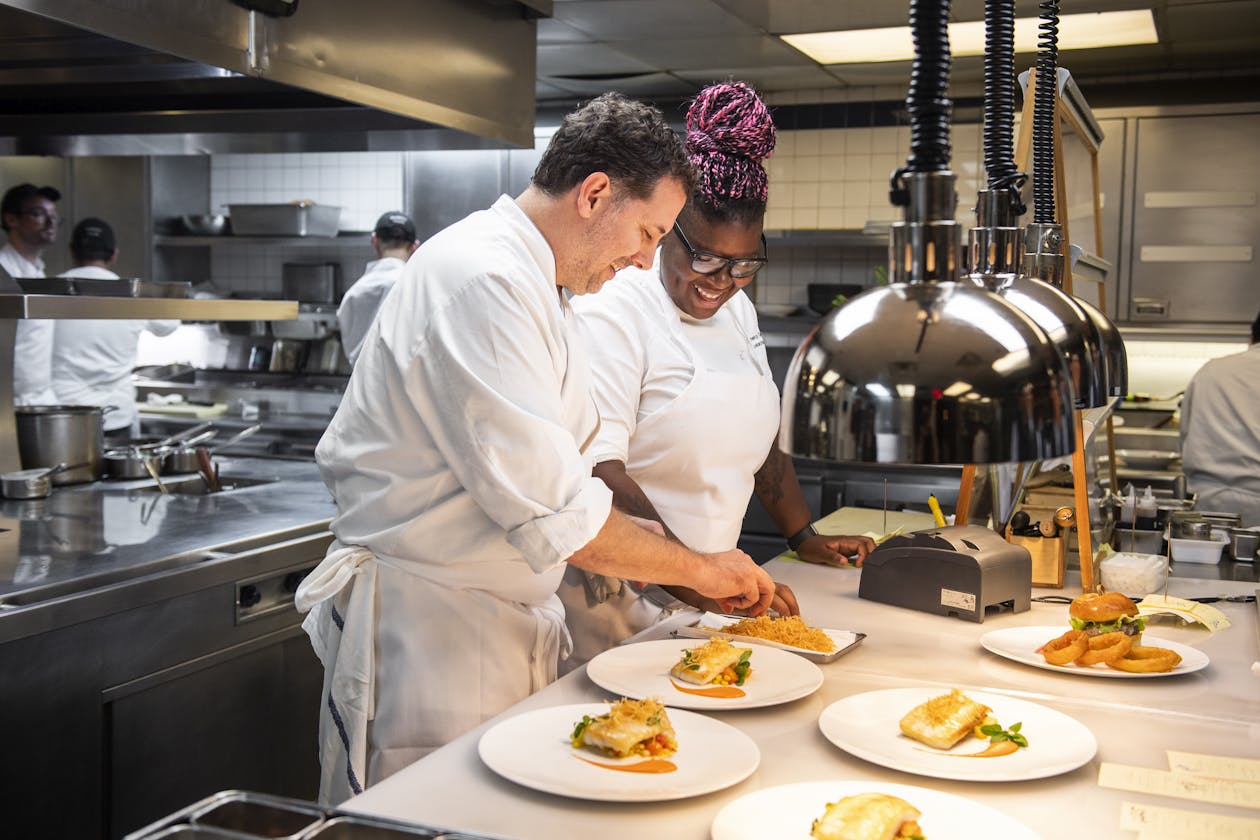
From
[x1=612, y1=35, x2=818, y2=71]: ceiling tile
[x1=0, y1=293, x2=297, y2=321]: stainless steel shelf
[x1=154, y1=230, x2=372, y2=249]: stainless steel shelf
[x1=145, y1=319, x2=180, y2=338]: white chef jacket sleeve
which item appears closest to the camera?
[x1=0, y1=293, x2=297, y2=321]: stainless steel shelf

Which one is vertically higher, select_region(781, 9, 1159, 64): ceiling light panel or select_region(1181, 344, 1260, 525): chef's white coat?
select_region(781, 9, 1159, 64): ceiling light panel

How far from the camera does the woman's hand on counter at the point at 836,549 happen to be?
270 centimetres

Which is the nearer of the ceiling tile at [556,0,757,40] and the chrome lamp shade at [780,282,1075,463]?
the chrome lamp shade at [780,282,1075,463]

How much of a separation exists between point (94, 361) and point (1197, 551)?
15.5 feet

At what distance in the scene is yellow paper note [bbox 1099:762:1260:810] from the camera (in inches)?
53.7

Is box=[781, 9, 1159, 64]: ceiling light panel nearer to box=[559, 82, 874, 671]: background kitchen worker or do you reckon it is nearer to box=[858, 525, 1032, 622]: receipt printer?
box=[559, 82, 874, 671]: background kitchen worker

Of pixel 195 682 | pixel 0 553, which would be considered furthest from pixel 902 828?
pixel 0 553

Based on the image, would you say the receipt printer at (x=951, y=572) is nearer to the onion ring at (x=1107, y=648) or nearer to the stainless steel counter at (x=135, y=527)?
the onion ring at (x=1107, y=648)

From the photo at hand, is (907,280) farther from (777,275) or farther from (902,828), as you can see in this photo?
(777,275)

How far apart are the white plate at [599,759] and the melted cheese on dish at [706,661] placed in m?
0.13

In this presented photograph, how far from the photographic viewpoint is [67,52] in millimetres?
2523

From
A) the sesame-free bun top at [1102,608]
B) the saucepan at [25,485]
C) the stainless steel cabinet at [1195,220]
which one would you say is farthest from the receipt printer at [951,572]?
the stainless steel cabinet at [1195,220]

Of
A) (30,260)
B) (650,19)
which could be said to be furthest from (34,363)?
(650,19)

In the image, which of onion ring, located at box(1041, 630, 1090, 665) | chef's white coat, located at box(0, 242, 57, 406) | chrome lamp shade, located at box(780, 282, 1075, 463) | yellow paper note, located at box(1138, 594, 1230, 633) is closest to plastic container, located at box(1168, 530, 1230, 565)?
yellow paper note, located at box(1138, 594, 1230, 633)
